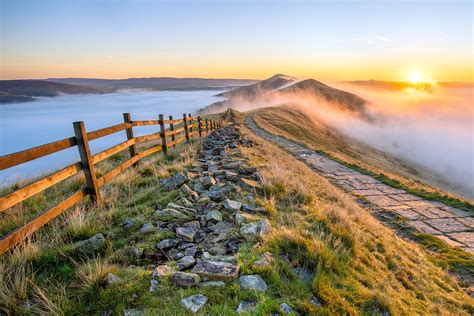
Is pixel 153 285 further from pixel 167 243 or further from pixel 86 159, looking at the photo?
pixel 86 159

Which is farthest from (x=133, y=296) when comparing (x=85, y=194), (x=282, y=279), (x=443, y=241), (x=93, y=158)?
(x=443, y=241)

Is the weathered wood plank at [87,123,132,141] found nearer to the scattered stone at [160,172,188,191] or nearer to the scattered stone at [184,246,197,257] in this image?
the scattered stone at [160,172,188,191]

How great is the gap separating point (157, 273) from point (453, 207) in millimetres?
11741

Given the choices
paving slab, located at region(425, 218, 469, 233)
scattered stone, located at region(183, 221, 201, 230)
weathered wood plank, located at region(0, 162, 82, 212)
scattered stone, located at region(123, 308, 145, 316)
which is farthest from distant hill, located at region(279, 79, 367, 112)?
scattered stone, located at region(123, 308, 145, 316)

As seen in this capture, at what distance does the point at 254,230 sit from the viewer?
4078mm

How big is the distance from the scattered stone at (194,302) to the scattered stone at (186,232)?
Result: 54.6 inches

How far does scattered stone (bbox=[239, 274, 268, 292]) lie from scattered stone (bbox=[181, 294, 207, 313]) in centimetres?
47

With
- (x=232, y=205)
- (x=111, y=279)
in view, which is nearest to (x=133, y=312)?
(x=111, y=279)

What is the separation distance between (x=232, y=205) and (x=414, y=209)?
27.4ft

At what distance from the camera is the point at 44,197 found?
6199 millimetres

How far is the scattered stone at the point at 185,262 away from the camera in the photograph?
3246 mm

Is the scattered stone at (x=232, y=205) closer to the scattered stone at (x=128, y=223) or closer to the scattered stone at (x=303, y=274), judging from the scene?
the scattered stone at (x=128, y=223)

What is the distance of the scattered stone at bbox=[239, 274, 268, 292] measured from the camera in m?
2.89

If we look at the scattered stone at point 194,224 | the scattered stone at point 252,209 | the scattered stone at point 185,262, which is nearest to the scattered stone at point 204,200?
the scattered stone at point 252,209
